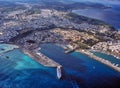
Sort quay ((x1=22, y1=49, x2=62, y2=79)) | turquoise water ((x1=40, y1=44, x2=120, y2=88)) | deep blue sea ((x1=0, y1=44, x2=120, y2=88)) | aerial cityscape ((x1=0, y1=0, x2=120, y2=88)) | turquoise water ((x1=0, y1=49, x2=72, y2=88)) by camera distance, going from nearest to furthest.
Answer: turquoise water ((x1=0, y1=49, x2=72, y2=88)) < deep blue sea ((x1=0, y1=44, x2=120, y2=88)) < turquoise water ((x1=40, y1=44, x2=120, y2=88)) < aerial cityscape ((x1=0, y1=0, x2=120, y2=88)) < quay ((x1=22, y1=49, x2=62, y2=79))

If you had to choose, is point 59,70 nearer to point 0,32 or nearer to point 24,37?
point 24,37

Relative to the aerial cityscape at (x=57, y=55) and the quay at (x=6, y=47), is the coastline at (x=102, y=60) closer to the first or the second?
the aerial cityscape at (x=57, y=55)

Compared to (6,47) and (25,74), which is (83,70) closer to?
(25,74)

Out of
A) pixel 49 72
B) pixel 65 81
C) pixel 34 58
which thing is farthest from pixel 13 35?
pixel 65 81

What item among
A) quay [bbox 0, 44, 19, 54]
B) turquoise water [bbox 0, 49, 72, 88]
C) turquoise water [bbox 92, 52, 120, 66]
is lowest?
turquoise water [bbox 92, 52, 120, 66]

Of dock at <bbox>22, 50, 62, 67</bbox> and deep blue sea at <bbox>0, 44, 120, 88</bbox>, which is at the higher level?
dock at <bbox>22, 50, 62, 67</bbox>

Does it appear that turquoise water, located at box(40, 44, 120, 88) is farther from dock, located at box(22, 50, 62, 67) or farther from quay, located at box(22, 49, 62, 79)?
dock, located at box(22, 50, 62, 67)

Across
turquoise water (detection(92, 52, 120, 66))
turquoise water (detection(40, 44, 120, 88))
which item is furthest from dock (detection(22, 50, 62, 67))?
turquoise water (detection(92, 52, 120, 66))

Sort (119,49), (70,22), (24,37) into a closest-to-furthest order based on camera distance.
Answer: (119,49)
(24,37)
(70,22)

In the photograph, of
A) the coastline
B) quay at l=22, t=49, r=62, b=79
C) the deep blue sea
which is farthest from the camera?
the coastline
